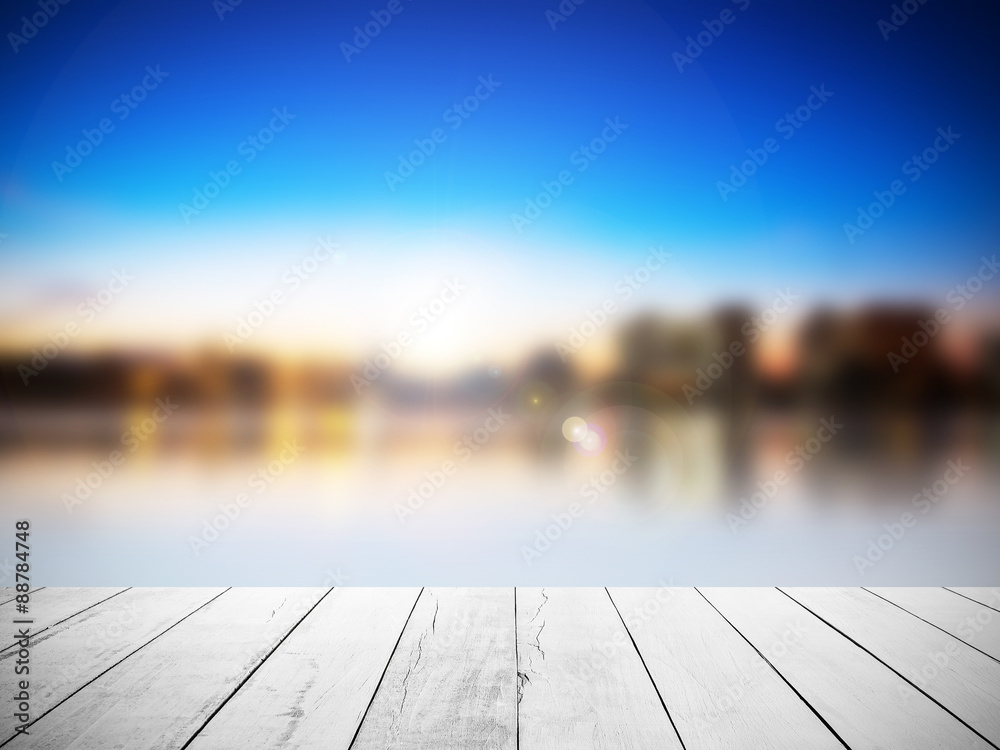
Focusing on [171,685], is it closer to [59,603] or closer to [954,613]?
[59,603]

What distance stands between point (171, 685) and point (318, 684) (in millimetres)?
208

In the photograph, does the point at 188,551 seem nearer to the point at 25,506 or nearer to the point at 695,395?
the point at 25,506

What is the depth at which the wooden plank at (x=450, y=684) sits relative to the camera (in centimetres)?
76

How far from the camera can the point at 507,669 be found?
0.96 meters

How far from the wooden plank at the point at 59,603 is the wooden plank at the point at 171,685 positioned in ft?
0.76

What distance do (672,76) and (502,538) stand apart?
1522mm

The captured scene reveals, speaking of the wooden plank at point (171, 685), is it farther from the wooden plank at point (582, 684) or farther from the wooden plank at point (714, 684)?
the wooden plank at point (714, 684)

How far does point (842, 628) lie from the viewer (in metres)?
1.16

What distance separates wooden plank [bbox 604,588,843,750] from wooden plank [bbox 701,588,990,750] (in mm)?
25

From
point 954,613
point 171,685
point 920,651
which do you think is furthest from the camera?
point 954,613

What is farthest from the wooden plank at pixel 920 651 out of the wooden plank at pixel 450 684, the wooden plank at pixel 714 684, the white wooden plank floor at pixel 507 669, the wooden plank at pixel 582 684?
the wooden plank at pixel 450 684

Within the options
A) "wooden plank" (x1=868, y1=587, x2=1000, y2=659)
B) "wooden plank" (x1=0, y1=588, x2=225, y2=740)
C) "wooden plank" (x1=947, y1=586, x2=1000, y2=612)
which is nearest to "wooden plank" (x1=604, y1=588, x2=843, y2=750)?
"wooden plank" (x1=868, y1=587, x2=1000, y2=659)

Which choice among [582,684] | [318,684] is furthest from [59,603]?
[582,684]

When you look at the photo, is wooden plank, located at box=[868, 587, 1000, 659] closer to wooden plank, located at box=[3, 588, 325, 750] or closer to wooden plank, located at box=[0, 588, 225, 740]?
wooden plank, located at box=[3, 588, 325, 750]
